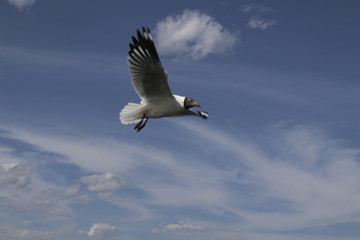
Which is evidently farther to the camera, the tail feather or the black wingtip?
the black wingtip

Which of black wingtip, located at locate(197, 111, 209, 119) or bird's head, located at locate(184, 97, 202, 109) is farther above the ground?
black wingtip, located at locate(197, 111, 209, 119)

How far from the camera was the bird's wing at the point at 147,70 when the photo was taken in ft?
39.1

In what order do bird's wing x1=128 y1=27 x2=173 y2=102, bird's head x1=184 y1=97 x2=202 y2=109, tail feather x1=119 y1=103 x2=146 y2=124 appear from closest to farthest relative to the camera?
1. bird's wing x1=128 y1=27 x2=173 y2=102
2. bird's head x1=184 y1=97 x2=202 y2=109
3. tail feather x1=119 y1=103 x2=146 y2=124

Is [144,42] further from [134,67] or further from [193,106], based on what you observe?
[193,106]

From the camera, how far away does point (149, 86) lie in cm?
1262

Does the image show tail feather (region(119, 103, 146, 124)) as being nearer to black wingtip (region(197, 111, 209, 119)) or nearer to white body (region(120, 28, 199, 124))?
white body (region(120, 28, 199, 124))

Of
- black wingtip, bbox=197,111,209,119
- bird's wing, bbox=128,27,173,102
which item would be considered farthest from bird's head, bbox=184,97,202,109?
black wingtip, bbox=197,111,209,119

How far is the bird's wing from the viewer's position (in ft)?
39.1

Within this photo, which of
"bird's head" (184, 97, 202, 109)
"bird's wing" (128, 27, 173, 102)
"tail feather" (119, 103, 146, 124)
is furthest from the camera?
"tail feather" (119, 103, 146, 124)

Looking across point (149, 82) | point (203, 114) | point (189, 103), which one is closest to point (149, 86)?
point (149, 82)

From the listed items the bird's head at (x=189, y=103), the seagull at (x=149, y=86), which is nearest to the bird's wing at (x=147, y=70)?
the seagull at (x=149, y=86)

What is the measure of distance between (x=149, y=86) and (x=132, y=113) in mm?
1623

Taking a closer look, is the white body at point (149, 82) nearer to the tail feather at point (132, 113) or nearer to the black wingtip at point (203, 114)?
the tail feather at point (132, 113)

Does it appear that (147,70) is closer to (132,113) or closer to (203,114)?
(132,113)
